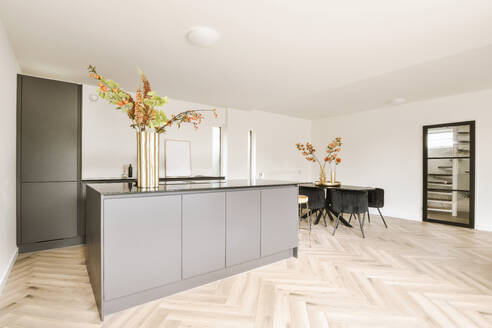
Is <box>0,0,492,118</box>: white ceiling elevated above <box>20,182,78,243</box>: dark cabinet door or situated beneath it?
elevated above

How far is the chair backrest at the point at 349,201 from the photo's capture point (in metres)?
4.11

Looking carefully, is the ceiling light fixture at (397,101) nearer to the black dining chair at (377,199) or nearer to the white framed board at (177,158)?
the black dining chair at (377,199)

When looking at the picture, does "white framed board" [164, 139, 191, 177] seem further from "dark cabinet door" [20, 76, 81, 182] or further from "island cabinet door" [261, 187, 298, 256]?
"island cabinet door" [261, 187, 298, 256]

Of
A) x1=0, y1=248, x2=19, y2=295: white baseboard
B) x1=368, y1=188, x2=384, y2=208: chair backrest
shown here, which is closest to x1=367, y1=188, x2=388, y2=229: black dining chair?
x1=368, y1=188, x2=384, y2=208: chair backrest

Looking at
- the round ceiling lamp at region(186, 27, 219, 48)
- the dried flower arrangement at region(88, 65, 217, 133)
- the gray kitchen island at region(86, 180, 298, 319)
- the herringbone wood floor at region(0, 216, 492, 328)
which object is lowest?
the herringbone wood floor at region(0, 216, 492, 328)

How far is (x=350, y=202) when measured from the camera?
13.9 feet

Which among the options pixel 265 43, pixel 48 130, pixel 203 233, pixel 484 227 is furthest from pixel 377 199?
pixel 48 130

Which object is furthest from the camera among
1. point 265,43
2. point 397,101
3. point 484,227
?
point 397,101

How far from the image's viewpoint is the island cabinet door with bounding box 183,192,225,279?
88.7 inches

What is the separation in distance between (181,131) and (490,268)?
499 centimetres

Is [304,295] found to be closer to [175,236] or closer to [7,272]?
[175,236]

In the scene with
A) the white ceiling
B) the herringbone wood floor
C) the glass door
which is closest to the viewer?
the herringbone wood floor

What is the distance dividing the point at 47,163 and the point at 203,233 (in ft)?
8.06

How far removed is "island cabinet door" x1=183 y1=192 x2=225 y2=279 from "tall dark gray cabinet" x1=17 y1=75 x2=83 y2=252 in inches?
85.5
